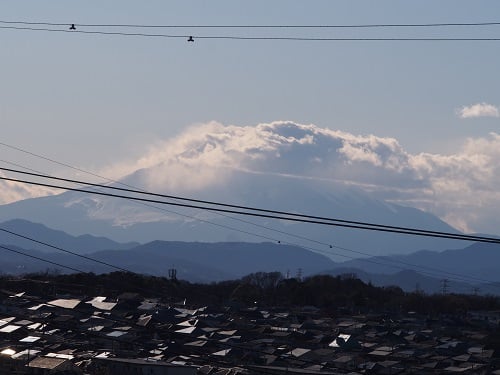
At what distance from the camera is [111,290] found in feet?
174

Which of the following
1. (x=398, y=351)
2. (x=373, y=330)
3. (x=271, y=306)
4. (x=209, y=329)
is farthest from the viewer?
(x=271, y=306)

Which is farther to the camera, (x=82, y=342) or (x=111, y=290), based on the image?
(x=111, y=290)

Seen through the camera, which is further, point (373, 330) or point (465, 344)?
point (373, 330)

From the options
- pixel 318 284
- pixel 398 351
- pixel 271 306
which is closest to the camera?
pixel 398 351

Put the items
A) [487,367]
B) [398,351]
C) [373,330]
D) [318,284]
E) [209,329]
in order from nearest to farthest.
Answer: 1. [487,367]
2. [398,351]
3. [209,329]
4. [373,330]
5. [318,284]

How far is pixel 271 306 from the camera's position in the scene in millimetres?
53125

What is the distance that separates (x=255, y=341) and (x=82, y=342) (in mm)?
5888

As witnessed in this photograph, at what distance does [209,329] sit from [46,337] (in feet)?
21.5

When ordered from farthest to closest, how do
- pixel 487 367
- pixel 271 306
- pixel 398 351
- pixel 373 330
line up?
1. pixel 271 306
2. pixel 373 330
3. pixel 398 351
4. pixel 487 367

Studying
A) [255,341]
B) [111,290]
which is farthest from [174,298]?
[255,341]

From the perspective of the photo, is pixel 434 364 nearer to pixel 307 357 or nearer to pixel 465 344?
pixel 307 357

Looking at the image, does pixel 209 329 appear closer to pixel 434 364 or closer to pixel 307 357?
pixel 307 357

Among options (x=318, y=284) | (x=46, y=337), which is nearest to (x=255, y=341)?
(x=46, y=337)

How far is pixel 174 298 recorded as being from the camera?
5578 cm
